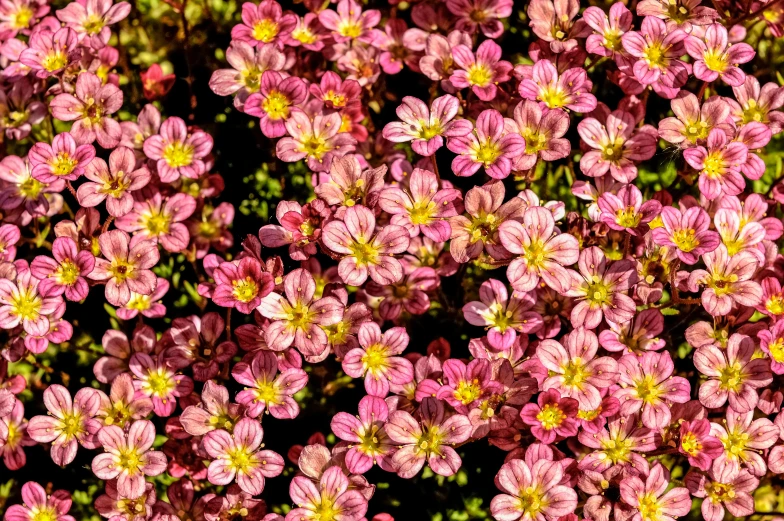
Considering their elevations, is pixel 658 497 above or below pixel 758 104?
below

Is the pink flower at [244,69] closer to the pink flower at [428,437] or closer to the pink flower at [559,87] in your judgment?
the pink flower at [559,87]

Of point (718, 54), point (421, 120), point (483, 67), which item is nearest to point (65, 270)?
point (421, 120)

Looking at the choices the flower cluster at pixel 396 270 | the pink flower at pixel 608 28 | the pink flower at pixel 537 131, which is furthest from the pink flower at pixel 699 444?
the pink flower at pixel 608 28

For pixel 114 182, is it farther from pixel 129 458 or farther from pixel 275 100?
pixel 129 458

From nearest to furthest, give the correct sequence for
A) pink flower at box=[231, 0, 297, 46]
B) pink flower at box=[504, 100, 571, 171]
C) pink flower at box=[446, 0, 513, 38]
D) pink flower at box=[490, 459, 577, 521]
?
pink flower at box=[490, 459, 577, 521], pink flower at box=[504, 100, 571, 171], pink flower at box=[231, 0, 297, 46], pink flower at box=[446, 0, 513, 38]

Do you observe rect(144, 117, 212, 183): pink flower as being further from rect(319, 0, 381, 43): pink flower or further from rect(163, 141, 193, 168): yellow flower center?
rect(319, 0, 381, 43): pink flower

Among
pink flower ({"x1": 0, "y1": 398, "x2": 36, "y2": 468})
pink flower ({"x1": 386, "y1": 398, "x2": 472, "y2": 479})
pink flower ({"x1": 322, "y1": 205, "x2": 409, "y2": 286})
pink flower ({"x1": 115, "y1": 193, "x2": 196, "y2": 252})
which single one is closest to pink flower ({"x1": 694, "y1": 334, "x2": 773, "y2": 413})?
pink flower ({"x1": 386, "y1": 398, "x2": 472, "y2": 479})
